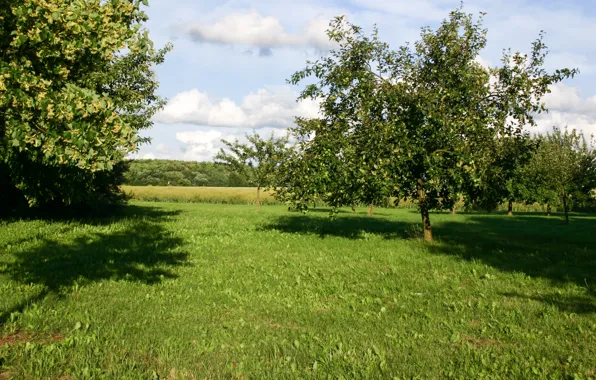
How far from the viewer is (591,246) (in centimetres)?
2295

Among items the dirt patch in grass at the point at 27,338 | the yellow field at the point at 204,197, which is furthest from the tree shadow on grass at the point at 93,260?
the yellow field at the point at 204,197

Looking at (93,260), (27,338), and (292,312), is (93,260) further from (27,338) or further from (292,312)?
(292,312)

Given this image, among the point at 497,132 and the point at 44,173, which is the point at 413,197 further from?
the point at 44,173

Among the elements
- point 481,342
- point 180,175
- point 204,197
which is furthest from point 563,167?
point 180,175

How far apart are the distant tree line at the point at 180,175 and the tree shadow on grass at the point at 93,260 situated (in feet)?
331

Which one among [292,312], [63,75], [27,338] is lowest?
[27,338]

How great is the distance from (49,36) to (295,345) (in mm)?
6619

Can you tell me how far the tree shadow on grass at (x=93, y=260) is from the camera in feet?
42.9

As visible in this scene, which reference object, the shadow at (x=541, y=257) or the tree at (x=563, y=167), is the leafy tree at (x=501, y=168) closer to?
the shadow at (x=541, y=257)

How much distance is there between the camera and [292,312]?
10.5m

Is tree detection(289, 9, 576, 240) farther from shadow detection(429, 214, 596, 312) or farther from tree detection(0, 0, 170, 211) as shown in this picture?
tree detection(0, 0, 170, 211)

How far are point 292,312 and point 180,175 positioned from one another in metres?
122

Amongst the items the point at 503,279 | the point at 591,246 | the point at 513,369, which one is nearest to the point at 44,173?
the point at 503,279

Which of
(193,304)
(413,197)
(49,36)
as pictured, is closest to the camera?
(49,36)
